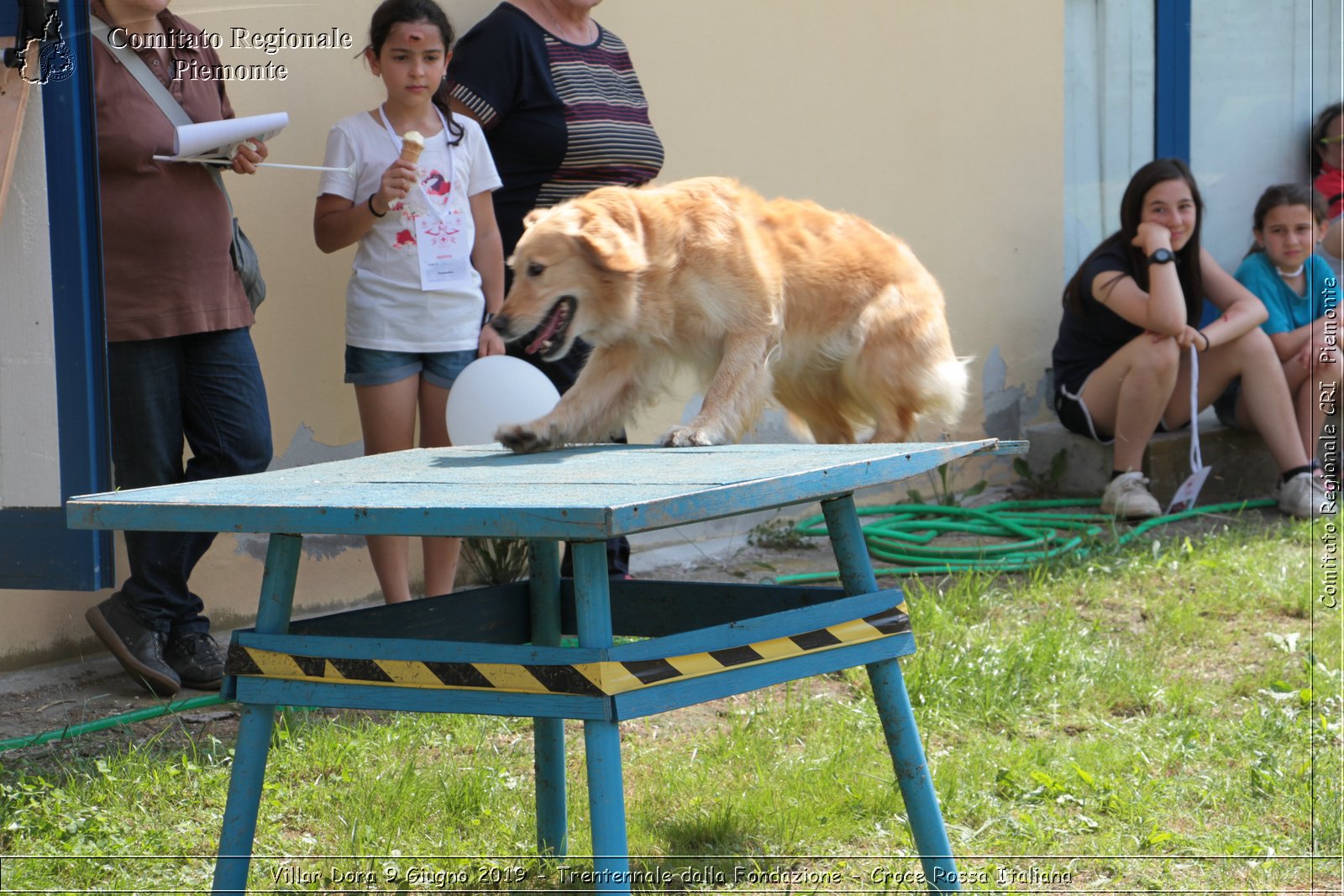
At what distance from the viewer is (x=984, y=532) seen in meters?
6.03

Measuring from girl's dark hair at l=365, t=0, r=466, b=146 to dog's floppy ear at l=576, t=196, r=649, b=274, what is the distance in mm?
1034

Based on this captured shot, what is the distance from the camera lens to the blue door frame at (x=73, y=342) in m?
2.89

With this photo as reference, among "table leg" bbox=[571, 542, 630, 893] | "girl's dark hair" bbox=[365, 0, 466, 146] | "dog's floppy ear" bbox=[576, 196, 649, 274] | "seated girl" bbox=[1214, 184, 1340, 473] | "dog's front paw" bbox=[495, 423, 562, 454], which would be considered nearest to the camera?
"table leg" bbox=[571, 542, 630, 893]

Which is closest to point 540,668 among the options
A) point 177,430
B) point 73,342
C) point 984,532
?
point 73,342

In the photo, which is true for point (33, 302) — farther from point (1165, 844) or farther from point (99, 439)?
point (1165, 844)

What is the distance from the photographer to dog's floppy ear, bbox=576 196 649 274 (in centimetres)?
296

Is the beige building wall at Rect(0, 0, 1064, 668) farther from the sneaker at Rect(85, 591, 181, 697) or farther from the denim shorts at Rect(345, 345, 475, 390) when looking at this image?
the denim shorts at Rect(345, 345, 475, 390)

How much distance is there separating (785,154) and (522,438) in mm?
3317

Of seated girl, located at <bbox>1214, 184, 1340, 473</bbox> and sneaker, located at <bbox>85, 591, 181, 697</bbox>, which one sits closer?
sneaker, located at <bbox>85, 591, 181, 697</bbox>

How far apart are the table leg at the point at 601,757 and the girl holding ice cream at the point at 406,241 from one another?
2.12 m

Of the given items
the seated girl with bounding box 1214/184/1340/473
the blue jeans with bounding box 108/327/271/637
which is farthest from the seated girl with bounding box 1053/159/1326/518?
the blue jeans with bounding box 108/327/271/637

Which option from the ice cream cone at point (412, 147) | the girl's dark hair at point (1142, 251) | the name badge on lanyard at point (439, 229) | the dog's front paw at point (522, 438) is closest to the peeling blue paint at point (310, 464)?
the name badge on lanyard at point (439, 229)

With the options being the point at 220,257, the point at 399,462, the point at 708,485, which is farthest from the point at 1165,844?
the point at 220,257

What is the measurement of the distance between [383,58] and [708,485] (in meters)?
2.54
